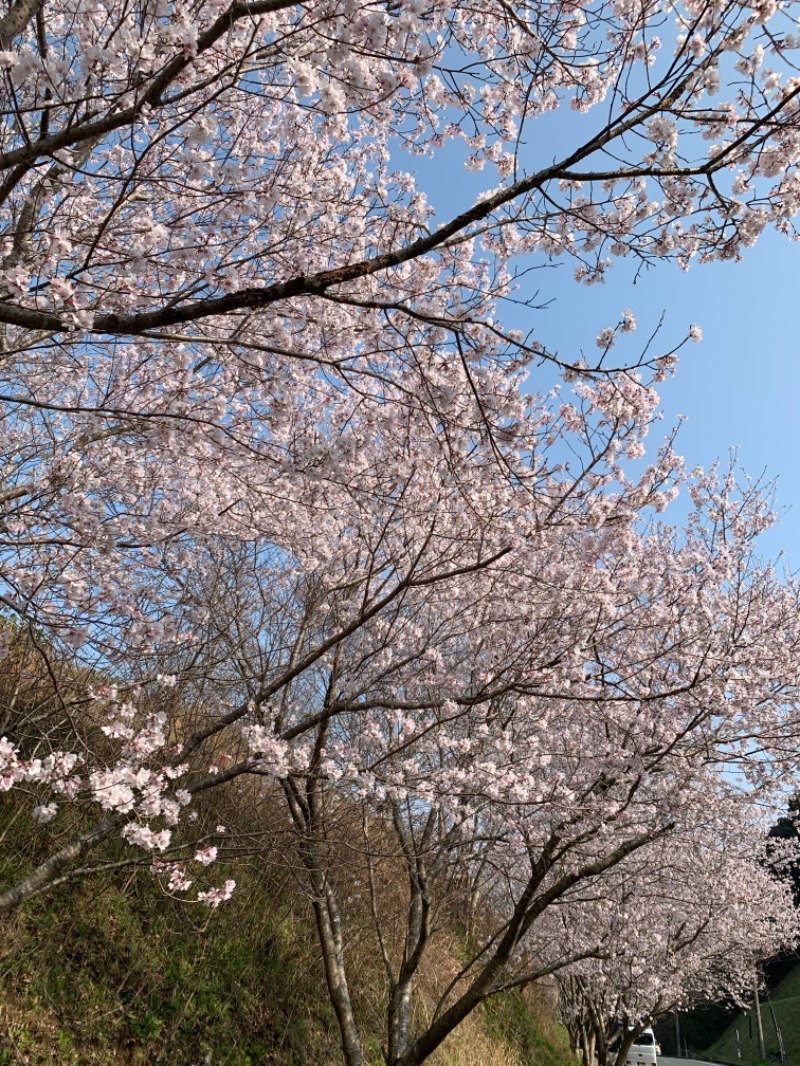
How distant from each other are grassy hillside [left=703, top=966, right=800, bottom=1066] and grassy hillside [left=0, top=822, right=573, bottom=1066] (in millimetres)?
29178

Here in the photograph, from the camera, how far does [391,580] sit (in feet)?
21.8

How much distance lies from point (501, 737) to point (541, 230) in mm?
3912

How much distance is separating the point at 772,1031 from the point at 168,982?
4071cm

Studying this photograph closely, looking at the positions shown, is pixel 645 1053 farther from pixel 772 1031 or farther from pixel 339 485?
pixel 339 485

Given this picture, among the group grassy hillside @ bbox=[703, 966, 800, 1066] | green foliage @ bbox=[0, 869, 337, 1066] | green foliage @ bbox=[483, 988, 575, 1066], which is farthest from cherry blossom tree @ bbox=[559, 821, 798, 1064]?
grassy hillside @ bbox=[703, 966, 800, 1066]

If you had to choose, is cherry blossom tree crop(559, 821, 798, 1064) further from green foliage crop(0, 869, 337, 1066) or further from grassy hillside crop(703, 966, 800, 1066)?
grassy hillside crop(703, 966, 800, 1066)

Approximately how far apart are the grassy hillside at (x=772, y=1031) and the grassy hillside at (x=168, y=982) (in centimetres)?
2918

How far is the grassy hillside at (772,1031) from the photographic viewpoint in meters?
30.1

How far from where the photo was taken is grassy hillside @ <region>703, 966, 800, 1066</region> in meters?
30.1

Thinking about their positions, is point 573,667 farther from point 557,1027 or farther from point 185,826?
point 557,1027

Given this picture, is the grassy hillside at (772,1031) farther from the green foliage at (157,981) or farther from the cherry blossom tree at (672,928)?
the green foliage at (157,981)

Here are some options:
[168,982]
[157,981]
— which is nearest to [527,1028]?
[168,982]

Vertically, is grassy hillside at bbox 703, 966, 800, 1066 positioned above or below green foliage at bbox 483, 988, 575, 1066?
below

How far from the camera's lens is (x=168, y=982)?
6293mm
